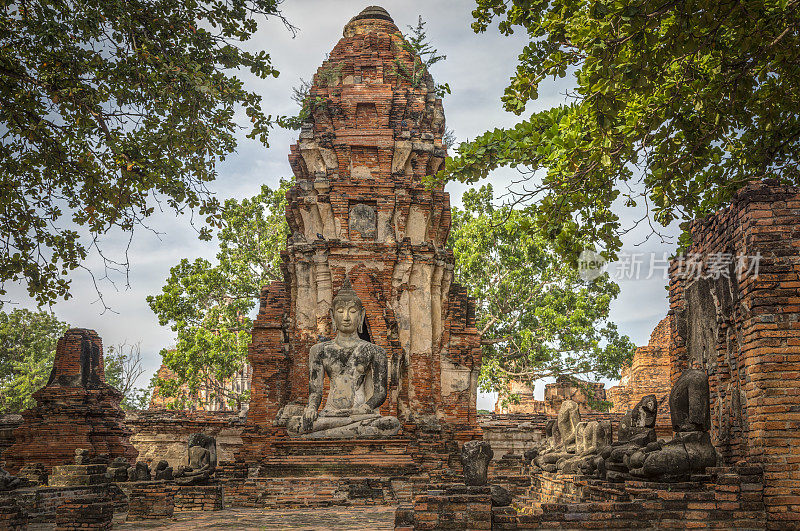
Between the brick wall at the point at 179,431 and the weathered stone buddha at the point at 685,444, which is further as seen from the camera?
the brick wall at the point at 179,431

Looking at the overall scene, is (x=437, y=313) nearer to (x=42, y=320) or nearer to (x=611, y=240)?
(x=611, y=240)

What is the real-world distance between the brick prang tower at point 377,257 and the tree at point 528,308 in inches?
292

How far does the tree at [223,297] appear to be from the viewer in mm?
22413

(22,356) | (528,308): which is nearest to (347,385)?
(528,308)

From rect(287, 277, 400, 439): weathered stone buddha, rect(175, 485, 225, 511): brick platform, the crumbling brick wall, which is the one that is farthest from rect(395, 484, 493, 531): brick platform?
rect(287, 277, 400, 439): weathered stone buddha

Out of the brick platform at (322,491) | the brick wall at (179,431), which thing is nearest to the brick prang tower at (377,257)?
the brick wall at (179,431)

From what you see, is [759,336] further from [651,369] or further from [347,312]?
[651,369]

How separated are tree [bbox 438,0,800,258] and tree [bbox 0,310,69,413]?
978 inches

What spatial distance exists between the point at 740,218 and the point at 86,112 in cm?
681

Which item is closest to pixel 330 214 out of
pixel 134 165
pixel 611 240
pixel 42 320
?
pixel 611 240

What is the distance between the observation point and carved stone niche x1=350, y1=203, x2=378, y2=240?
1408 centimetres

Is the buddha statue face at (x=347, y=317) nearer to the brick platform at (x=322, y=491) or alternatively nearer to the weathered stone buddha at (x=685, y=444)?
the brick platform at (x=322, y=491)

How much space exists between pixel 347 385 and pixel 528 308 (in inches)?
523

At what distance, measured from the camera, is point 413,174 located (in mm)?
14789
